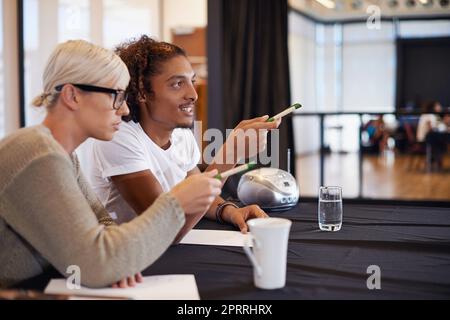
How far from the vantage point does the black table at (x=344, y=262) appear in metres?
1.01

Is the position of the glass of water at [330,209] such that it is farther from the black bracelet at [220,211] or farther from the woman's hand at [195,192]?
the woman's hand at [195,192]

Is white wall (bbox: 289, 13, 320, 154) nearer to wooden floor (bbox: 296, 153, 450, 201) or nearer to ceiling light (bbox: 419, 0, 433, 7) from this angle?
wooden floor (bbox: 296, 153, 450, 201)

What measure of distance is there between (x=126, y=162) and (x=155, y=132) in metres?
0.24

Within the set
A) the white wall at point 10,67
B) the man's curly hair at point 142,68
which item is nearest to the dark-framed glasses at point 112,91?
the man's curly hair at point 142,68

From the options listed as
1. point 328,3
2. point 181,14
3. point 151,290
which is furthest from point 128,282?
point 328,3

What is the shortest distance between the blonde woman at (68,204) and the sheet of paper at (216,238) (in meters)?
0.29

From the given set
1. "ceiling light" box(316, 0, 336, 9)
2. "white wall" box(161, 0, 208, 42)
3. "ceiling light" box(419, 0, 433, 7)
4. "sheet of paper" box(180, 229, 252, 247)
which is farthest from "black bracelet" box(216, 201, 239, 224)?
"ceiling light" box(419, 0, 433, 7)

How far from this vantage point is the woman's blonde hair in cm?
111

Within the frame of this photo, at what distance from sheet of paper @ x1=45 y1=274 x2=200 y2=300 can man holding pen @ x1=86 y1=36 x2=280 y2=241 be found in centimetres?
50

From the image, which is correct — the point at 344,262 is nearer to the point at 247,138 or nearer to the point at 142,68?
the point at 247,138

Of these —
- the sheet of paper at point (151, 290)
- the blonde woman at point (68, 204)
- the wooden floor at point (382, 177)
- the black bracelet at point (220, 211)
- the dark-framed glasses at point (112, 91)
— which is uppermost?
the dark-framed glasses at point (112, 91)

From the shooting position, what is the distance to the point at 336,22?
12.2m

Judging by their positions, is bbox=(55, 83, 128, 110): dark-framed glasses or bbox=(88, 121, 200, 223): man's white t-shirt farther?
bbox=(88, 121, 200, 223): man's white t-shirt
